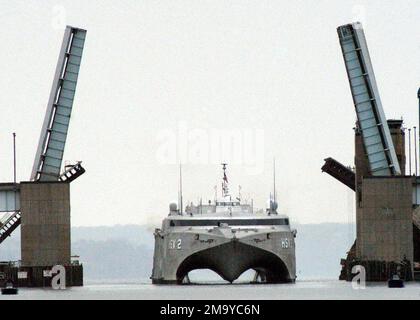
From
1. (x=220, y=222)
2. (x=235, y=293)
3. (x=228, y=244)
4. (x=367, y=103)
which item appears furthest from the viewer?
(x=220, y=222)

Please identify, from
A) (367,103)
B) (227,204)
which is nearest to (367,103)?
(367,103)

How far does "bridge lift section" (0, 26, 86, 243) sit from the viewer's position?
151 metres

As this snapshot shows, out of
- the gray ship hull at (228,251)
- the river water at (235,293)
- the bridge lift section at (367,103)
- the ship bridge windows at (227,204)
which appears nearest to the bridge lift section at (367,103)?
the bridge lift section at (367,103)

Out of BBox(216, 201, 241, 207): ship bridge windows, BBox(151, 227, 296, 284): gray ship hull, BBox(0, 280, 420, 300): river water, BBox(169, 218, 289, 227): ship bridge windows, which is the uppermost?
BBox(216, 201, 241, 207): ship bridge windows

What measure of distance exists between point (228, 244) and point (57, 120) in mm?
15057

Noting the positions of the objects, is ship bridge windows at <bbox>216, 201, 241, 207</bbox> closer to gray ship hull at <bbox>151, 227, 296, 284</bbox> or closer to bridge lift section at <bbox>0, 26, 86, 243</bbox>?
gray ship hull at <bbox>151, 227, 296, 284</bbox>

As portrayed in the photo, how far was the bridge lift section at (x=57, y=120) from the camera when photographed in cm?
15062

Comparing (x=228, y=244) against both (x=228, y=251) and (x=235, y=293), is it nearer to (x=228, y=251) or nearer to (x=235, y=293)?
(x=228, y=251)

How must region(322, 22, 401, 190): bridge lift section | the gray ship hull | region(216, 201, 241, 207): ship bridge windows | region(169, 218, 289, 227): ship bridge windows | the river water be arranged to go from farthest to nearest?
1. region(216, 201, 241, 207): ship bridge windows
2. region(169, 218, 289, 227): ship bridge windows
3. the gray ship hull
4. region(322, 22, 401, 190): bridge lift section
5. the river water

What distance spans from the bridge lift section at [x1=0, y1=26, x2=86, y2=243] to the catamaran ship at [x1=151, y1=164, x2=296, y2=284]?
11.1 m

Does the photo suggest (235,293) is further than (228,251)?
No

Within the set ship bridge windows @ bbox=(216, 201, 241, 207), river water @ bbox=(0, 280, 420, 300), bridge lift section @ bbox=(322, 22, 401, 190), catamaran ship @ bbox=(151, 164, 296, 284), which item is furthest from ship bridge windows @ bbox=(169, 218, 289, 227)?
bridge lift section @ bbox=(322, 22, 401, 190)

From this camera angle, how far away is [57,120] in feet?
496
